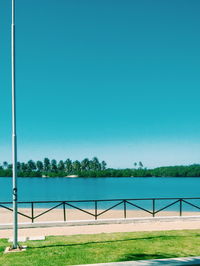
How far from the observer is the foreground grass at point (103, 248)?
7141 millimetres

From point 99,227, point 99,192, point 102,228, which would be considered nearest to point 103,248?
point 102,228

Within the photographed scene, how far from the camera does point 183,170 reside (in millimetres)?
198625

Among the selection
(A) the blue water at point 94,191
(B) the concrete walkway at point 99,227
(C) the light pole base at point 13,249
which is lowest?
(A) the blue water at point 94,191

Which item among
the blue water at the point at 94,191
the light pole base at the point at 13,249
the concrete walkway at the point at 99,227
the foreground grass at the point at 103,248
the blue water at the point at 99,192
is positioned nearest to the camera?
the foreground grass at the point at 103,248

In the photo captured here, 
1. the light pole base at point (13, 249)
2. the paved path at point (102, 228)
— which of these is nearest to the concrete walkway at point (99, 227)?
the paved path at point (102, 228)

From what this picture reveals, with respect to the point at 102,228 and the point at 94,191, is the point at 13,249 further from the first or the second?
the point at 94,191

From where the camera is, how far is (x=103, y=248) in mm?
8188

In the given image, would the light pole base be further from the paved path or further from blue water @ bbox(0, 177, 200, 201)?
blue water @ bbox(0, 177, 200, 201)

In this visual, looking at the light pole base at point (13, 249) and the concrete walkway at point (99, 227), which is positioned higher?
the light pole base at point (13, 249)

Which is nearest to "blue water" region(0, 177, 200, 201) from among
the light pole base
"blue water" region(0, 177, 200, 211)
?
"blue water" region(0, 177, 200, 211)

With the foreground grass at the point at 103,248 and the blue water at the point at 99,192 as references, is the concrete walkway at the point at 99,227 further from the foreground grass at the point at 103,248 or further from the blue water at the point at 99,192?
the blue water at the point at 99,192

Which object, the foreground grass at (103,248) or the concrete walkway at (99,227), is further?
the concrete walkway at (99,227)

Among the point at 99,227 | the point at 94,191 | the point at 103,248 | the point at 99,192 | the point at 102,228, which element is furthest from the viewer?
the point at 94,191

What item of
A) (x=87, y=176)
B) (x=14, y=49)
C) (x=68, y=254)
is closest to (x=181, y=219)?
(x=68, y=254)
